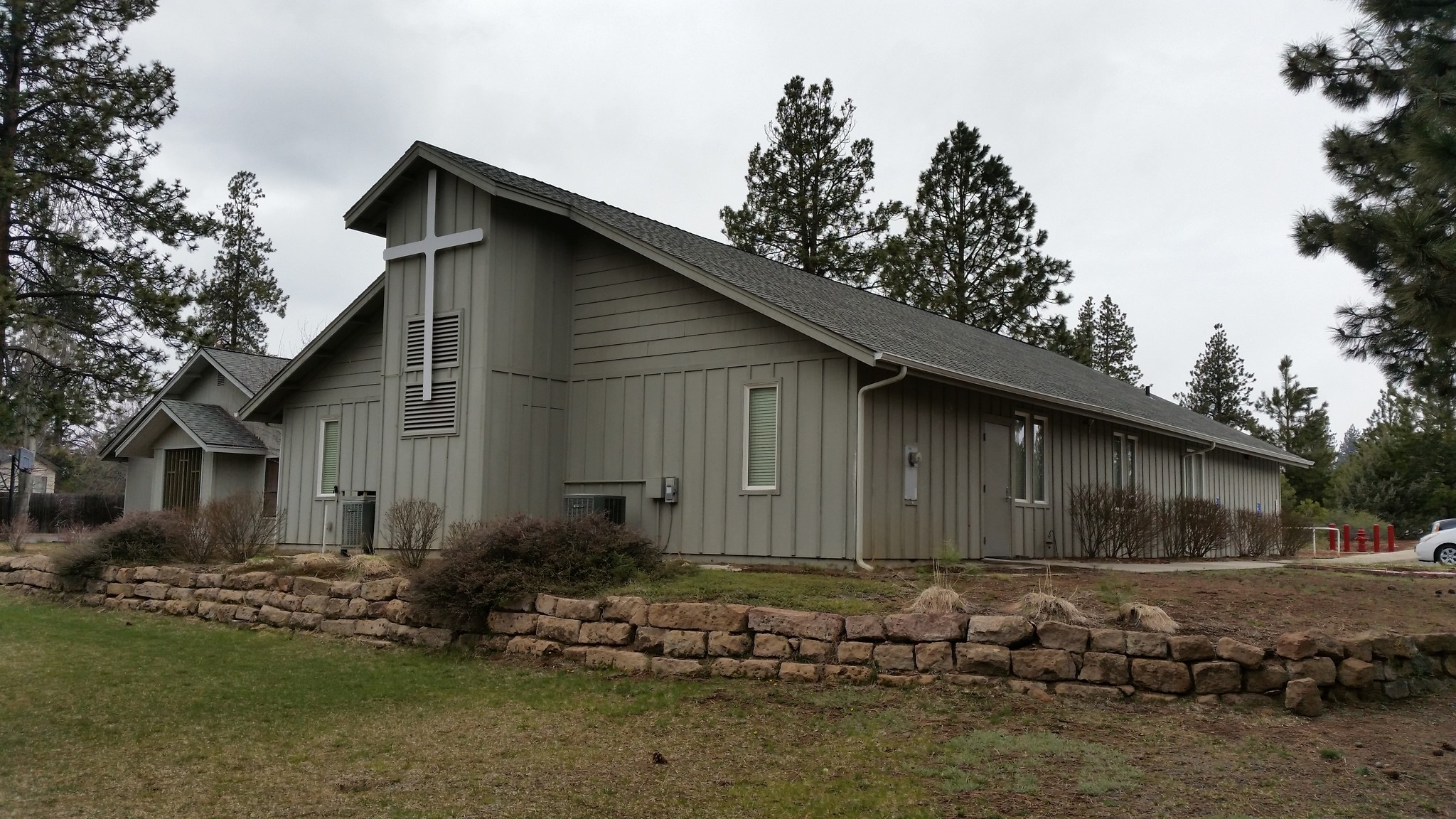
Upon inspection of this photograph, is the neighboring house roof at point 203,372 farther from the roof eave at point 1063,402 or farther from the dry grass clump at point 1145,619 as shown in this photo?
the dry grass clump at point 1145,619

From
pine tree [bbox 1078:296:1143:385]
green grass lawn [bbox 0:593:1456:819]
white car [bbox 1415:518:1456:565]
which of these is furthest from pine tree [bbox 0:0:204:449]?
pine tree [bbox 1078:296:1143:385]

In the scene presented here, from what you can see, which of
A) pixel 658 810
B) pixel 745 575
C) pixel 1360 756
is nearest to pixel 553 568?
pixel 745 575

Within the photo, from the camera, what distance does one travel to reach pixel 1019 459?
1543 centimetres

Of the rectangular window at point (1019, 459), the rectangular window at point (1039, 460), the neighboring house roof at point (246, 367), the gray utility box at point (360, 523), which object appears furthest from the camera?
the neighboring house roof at point (246, 367)

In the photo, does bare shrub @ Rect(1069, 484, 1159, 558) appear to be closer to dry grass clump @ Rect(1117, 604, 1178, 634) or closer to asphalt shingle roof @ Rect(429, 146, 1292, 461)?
asphalt shingle roof @ Rect(429, 146, 1292, 461)

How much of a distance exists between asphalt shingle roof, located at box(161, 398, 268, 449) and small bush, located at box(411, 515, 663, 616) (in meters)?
12.3

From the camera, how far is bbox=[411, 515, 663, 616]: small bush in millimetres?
10102

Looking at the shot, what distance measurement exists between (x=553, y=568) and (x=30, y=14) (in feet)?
67.3

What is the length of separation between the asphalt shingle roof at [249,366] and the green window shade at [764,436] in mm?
12967

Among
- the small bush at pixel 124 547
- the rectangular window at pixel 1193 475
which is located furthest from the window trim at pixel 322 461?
the rectangular window at pixel 1193 475

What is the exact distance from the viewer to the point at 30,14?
74.8ft

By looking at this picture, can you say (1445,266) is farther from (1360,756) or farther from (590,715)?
(590,715)

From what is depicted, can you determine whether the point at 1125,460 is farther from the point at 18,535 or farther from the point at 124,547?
the point at 18,535

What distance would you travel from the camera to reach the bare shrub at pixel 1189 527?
18281 millimetres
